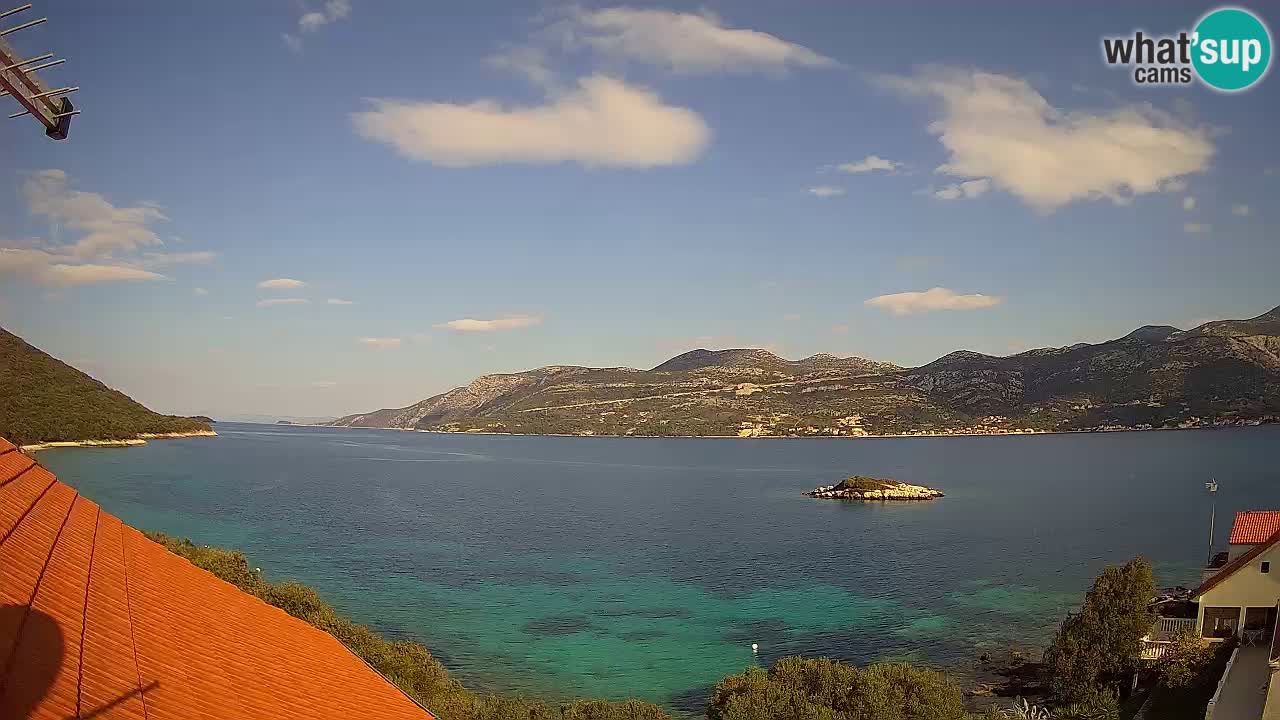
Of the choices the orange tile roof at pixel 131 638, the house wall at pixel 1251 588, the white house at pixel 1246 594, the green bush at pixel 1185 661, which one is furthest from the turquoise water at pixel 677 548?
the orange tile roof at pixel 131 638

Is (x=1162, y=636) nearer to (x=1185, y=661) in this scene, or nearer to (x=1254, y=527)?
(x=1185, y=661)

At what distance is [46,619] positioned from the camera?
237 inches

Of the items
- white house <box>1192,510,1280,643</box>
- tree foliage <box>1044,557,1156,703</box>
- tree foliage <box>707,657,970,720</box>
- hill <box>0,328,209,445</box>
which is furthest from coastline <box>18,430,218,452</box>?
white house <box>1192,510,1280,643</box>

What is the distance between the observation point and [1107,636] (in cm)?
2452

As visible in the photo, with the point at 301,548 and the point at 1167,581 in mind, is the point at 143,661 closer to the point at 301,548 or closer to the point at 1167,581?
the point at 1167,581

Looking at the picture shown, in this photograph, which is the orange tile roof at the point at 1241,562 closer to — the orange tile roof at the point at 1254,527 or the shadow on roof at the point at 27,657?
the orange tile roof at the point at 1254,527

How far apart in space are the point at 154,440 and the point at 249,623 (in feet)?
611

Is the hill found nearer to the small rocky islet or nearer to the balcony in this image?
the small rocky islet

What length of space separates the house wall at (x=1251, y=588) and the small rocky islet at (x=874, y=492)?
69665 mm

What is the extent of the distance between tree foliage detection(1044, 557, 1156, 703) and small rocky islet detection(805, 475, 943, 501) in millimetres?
67910

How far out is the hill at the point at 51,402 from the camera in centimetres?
10956

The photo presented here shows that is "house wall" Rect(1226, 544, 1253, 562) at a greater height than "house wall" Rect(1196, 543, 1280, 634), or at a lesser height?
greater

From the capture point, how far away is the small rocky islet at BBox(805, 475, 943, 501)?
301ft

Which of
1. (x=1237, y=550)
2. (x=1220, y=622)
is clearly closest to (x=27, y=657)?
(x=1220, y=622)
